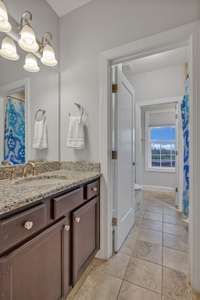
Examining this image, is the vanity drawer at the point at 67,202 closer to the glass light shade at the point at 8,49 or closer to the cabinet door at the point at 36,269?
the cabinet door at the point at 36,269

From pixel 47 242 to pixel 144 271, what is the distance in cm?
102

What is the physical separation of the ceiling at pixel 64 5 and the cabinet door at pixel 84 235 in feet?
6.73

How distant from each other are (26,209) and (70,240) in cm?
51

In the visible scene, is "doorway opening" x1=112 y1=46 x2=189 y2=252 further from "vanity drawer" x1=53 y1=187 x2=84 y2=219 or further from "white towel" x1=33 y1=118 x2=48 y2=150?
"white towel" x1=33 y1=118 x2=48 y2=150

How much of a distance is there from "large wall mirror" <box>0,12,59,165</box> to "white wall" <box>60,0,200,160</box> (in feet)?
0.42

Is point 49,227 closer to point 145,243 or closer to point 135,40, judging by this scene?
point 145,243

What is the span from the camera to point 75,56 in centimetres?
176

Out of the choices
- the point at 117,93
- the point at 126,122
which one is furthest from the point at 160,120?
the point at 117,93

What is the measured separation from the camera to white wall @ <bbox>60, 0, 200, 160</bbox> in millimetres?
1346

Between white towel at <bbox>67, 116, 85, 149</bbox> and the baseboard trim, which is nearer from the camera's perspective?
white towel at <bbox>67, 116, 85, 149</bbox>

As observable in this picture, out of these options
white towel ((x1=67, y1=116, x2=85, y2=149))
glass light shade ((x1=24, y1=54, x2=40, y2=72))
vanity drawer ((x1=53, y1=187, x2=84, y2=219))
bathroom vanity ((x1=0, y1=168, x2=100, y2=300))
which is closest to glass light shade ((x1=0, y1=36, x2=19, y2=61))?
glass light shade ((x1=24, y1=54, x2=40, y2=72))

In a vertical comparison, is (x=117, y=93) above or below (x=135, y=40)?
below

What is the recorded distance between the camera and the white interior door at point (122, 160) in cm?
169

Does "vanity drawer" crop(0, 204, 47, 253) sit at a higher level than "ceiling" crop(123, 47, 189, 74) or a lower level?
lower
